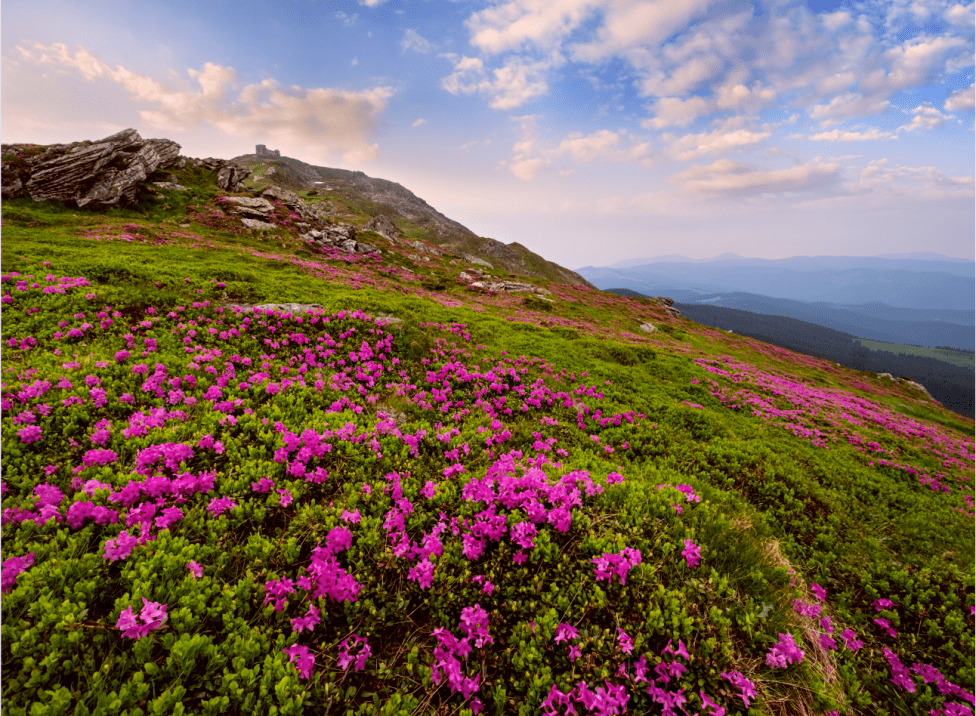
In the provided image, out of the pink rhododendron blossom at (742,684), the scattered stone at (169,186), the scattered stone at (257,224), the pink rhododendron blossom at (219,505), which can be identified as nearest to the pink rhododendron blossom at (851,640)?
the pink rhododendron blossom at (742,684)

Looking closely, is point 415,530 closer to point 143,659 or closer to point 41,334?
point 143,659

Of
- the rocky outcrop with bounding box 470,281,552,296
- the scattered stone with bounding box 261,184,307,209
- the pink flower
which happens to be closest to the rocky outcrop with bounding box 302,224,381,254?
the scattered stone with bounding box 261,184,307,209

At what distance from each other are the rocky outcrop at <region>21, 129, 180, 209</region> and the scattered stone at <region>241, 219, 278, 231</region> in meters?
8.69

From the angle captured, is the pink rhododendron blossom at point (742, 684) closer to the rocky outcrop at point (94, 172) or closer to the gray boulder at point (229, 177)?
the rocky outcrop at point (94, 172)

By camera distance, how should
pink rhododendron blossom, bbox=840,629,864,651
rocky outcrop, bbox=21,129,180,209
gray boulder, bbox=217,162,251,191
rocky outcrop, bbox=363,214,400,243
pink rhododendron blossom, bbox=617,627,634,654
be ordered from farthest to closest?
rocky outcrop, bbox=363,214,400,243 < gray boulder, bbox=217,162,251,191 < rocky outcrop, bbox=21,129,180,209 < pink rhododendron blossom, bbox=840,629,864,651 < pink rhododendron blossom, bbox=617,627,634,654

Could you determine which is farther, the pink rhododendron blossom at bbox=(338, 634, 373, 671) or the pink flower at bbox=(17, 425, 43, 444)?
the pink flower at bbox=(17, 425, 43, 444)

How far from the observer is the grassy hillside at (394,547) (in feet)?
11.9

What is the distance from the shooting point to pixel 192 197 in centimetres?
3900

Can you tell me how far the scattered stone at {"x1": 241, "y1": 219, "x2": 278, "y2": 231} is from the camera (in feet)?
126

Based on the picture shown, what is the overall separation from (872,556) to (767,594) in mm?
5661

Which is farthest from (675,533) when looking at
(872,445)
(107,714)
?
(872,445)

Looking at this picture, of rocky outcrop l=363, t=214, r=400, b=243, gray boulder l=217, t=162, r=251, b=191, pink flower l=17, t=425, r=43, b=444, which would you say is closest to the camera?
pink flower l=17, t=425, r=43, b=444

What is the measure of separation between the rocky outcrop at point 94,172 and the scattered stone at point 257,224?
869 cm

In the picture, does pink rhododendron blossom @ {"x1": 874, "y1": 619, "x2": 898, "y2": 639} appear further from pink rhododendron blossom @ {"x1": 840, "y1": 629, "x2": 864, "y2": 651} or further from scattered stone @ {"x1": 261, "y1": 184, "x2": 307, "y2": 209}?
scattered stone @ {"x1": 261, "y1": 184, "x2": 307, "y2": 209}
